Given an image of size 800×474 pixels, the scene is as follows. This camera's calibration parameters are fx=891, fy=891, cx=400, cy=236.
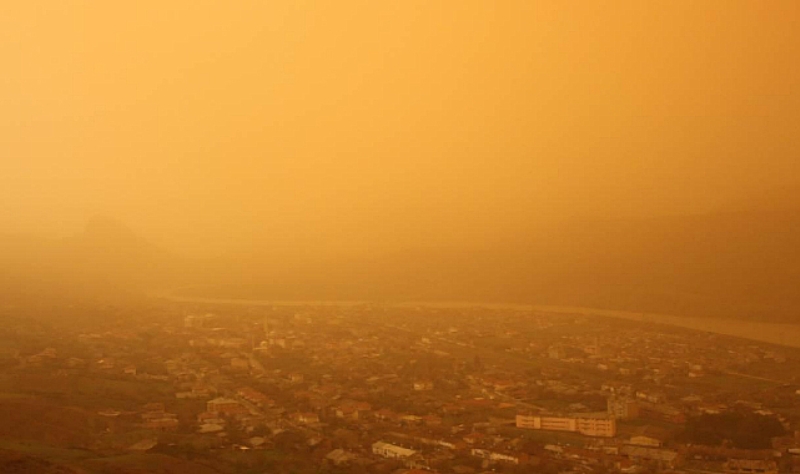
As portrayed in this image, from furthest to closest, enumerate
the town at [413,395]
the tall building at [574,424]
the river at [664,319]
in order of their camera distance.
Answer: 1. the river at [664,319]
2. the tall building at [574,424]
3. the town at [413,395]

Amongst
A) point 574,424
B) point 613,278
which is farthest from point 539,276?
point 574,424

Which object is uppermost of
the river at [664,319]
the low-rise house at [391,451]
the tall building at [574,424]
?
the river at [664,319]

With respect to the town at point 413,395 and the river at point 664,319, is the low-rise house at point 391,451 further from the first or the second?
the river at point 664,319

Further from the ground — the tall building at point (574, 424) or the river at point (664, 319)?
the river at point (664, 319)

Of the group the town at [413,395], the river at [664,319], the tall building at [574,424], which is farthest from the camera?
the river at [664,319]

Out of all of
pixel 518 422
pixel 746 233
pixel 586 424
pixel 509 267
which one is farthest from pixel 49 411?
pixel 746 233

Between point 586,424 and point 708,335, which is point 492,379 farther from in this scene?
point 708,335

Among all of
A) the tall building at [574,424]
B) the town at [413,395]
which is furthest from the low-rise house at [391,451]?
the tall building at [574,424]

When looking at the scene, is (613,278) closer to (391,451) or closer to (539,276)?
(539,276)

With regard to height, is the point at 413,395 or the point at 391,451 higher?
the point at 413,395
